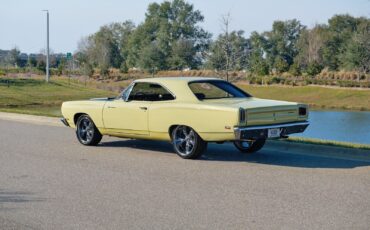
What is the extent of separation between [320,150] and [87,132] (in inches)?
179

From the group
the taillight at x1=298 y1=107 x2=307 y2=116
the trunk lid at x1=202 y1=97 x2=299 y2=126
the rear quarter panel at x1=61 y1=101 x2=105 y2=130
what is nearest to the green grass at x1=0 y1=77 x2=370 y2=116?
the rear quarter panel at x1=61 y1=101 x2=105 y2=130

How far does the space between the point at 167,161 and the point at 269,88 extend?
163 feet

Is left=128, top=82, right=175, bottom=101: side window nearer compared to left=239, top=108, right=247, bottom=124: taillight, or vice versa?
left=239, top=108, right=247, bottom=124: taillight

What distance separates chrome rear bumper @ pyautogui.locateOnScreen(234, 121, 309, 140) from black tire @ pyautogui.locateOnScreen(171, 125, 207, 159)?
0.85 meters

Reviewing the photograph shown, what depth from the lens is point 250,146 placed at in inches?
435

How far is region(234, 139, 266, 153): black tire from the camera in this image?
432 inches

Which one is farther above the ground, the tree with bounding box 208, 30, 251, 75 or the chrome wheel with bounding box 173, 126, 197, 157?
the tree with bounding box 208, 30, 251, 75

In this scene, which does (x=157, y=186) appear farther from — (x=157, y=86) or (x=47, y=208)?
(x=157, y=86)

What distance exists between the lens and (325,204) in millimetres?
6848

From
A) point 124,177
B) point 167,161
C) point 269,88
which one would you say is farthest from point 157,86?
point 269,88

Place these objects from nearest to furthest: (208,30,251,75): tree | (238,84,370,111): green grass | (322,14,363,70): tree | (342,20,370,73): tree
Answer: (208,30,251,75): tree → (238,84,370,111): green grass → (342,20,370,73): tree → (322,14,363,70): tree

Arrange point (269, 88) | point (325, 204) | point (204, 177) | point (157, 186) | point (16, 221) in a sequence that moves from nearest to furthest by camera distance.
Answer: point (16, 221) → point (325, 204) → point (157, 186) → point (204, 177) → point (269, 88)

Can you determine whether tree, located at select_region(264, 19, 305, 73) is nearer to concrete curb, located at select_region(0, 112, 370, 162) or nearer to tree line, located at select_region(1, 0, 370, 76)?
tree line, located at select_region(1, 0, 370, 76)

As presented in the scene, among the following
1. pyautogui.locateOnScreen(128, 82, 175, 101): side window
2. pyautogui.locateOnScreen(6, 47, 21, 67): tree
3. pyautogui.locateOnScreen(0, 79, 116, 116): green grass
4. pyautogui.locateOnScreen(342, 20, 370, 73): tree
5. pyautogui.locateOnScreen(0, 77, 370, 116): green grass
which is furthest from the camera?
pyautogui.locateOnScreen(6, 47, 21, 67): tree
